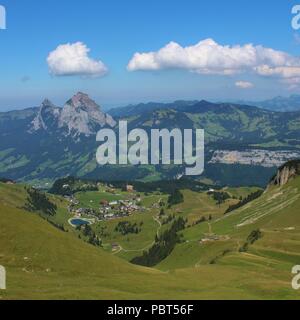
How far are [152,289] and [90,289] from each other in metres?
14.8

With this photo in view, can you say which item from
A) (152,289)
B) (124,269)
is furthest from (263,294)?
(124,269)

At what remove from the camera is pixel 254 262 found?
18250cm

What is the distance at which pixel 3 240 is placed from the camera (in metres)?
130

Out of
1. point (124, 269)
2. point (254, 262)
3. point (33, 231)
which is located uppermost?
point (33, 231)
